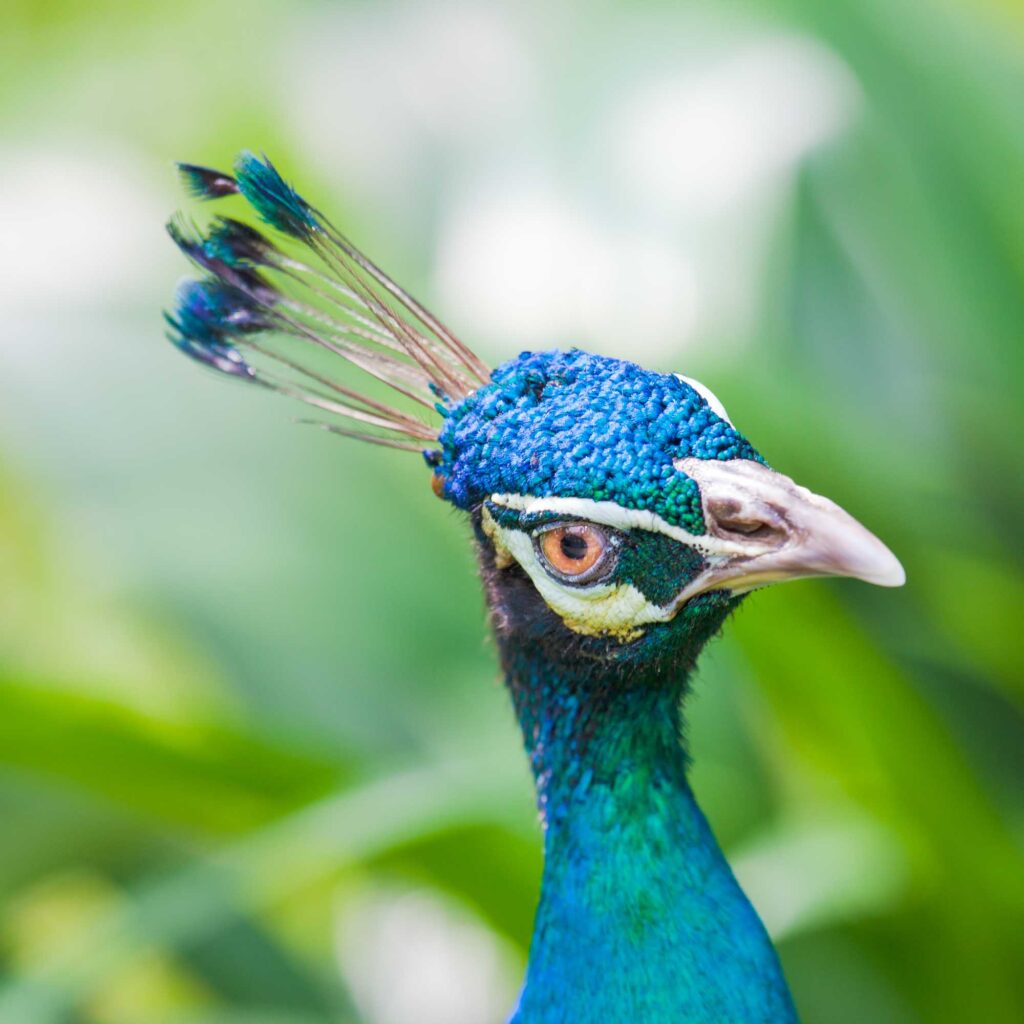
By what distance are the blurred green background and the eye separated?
0.59 metres

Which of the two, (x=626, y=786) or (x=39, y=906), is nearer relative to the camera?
(x=626, y=786)

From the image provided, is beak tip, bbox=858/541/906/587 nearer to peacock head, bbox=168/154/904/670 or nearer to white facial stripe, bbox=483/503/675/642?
peacock head, bbox=168/154/904/670

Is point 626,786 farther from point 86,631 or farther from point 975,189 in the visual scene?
point 86,631

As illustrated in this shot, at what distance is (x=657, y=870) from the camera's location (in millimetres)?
917

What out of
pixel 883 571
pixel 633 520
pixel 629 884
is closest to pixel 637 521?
pixel 633 520

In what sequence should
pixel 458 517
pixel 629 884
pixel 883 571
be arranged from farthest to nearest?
pixel 458 517 < pixel 629 884 < pixel 883 571

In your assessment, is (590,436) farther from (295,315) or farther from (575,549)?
(295,315)

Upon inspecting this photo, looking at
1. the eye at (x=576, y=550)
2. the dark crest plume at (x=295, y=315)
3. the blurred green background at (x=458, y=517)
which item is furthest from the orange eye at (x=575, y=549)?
the blurred green background at (x=458, y=517)

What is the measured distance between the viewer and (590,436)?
795 millimetres

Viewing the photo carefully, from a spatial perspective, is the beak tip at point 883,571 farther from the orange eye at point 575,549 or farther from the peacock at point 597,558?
the orange eye at point 575,549

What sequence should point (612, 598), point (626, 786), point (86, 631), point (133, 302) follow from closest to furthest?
point (612, 598)
point (626, 786)
point (133, 302)
point (86, 631)

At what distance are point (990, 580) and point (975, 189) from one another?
0.47 meters

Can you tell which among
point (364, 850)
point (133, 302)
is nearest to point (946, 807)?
point (364, 850)

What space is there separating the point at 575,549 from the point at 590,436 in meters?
0.06
